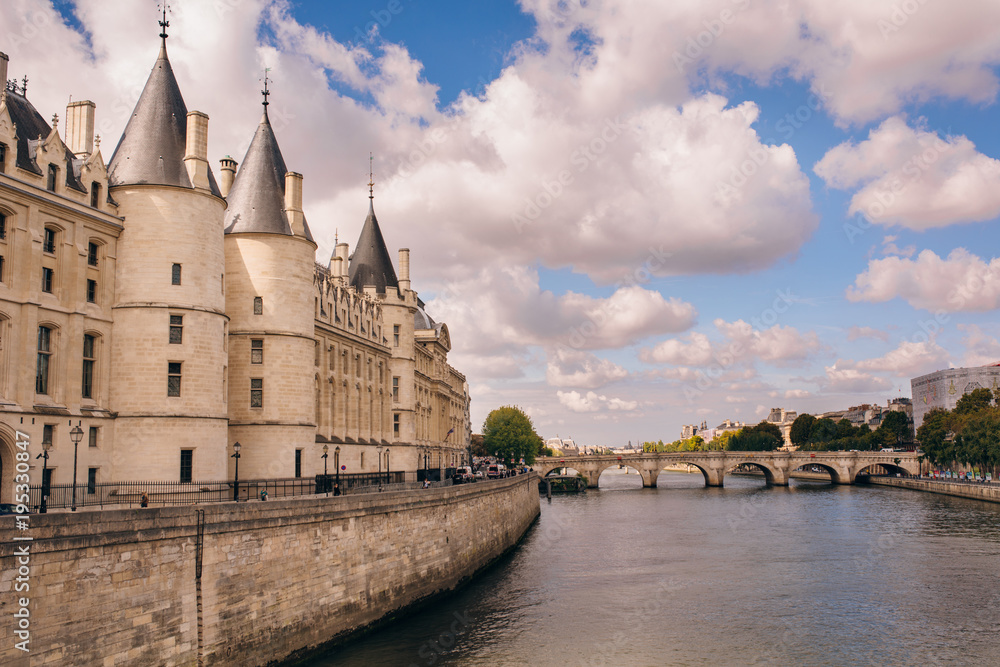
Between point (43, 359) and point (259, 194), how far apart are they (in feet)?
48.1

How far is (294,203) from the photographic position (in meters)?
40.8

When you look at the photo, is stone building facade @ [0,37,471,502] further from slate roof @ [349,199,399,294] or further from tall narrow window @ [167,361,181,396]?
slate roof @ [349,199,399,294]

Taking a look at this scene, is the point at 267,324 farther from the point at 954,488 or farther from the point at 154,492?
the point at 954,488


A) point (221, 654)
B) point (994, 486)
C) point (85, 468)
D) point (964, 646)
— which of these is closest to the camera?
point (221, 654)

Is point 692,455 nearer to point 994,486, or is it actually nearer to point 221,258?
point 994,486

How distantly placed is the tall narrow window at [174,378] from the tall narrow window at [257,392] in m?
6.90

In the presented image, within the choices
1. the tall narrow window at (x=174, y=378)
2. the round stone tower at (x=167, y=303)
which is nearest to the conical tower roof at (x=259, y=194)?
the round stone tower at (x=167, y=303)

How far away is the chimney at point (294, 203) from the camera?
40.7 meters

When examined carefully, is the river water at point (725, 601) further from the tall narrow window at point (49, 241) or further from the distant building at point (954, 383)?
the distant building at point (954, 383)

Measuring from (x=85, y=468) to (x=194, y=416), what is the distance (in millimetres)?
4433

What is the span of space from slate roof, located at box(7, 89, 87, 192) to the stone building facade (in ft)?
0.30

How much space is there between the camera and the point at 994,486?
276ft

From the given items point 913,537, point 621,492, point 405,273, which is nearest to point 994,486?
point 913,537

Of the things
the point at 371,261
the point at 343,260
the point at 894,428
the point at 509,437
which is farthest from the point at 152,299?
the point at 894,428
